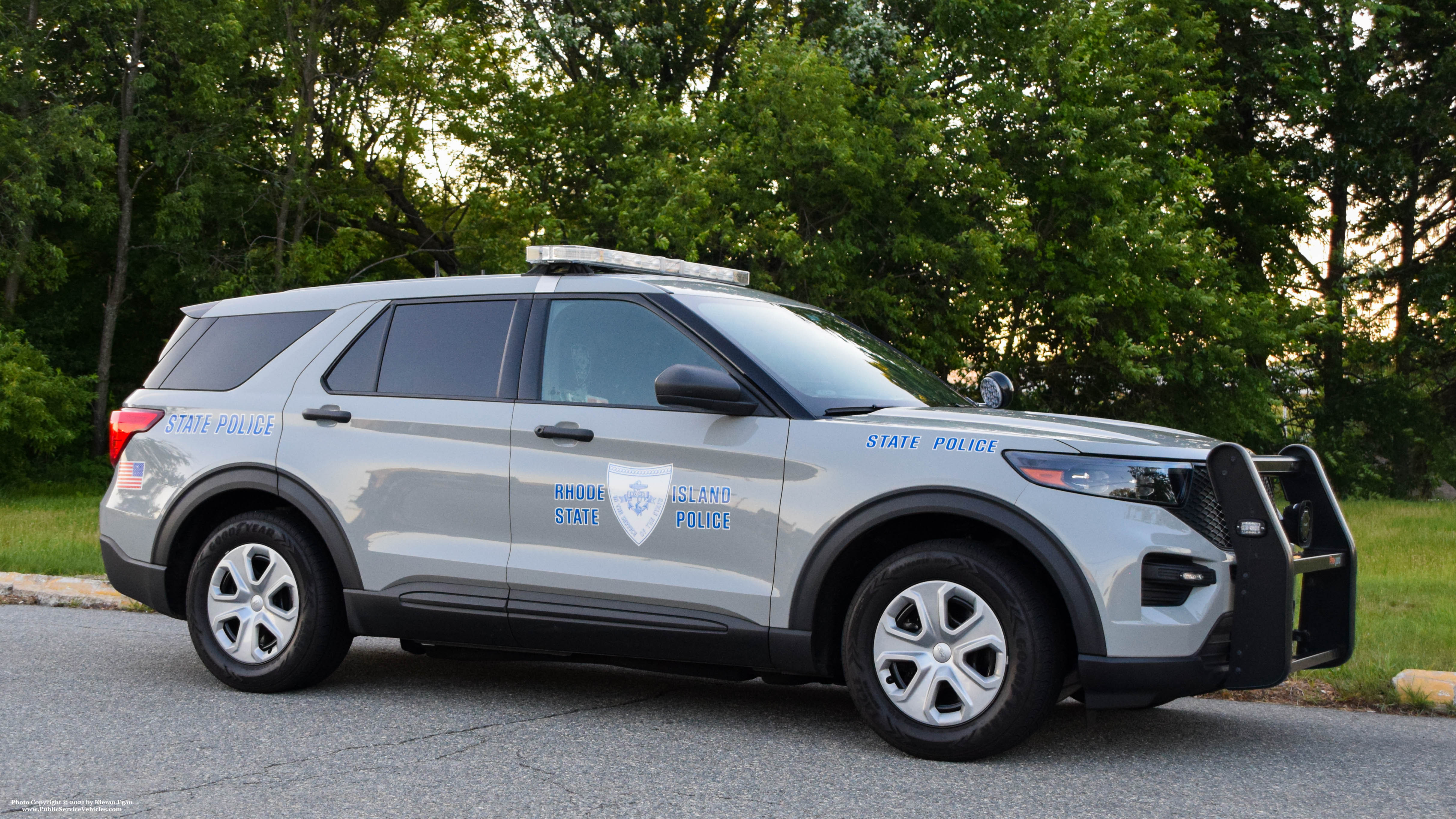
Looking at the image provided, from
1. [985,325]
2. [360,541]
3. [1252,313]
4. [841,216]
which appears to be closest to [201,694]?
[360,541]

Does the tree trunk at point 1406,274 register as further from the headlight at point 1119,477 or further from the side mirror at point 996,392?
the headlight at point 1119,477

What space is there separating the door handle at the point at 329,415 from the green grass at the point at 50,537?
12.3ft

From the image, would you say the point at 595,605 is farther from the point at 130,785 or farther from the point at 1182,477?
the point at 1182,477

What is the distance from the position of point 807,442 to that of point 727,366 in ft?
1.67

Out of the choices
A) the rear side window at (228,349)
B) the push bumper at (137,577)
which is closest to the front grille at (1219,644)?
the rear side window at (228,349)

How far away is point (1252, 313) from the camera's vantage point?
87.2 feet

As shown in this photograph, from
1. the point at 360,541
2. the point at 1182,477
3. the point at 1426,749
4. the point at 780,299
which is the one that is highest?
the point at 780,299

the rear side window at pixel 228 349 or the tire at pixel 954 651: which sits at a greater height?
the rear side window at pixel 228 349

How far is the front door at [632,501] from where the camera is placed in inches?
199

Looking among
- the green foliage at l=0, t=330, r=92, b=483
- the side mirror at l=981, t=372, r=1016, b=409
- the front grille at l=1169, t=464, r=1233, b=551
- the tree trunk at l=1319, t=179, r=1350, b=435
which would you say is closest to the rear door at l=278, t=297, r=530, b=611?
the side mirror at l=981, t=372, r=1016, b=409

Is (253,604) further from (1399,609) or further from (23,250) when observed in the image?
(23,250)

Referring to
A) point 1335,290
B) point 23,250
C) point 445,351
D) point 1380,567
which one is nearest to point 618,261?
point 445,351

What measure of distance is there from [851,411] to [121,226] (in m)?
25.7

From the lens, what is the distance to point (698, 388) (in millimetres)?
4902
